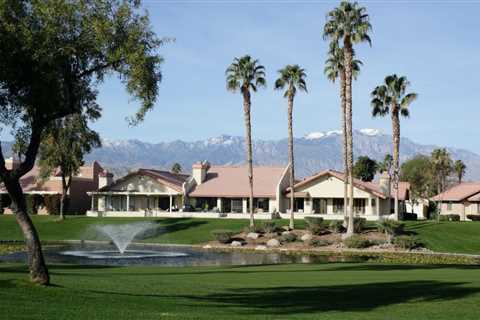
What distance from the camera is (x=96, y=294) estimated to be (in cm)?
2028

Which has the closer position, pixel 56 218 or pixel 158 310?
pixel 158 310

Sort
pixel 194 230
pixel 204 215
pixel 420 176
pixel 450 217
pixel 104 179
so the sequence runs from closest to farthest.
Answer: pixel 194 230, pixel 204 215, pixel 450 217, pixel 104 179, pixel 420 176

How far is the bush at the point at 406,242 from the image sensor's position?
5544cm

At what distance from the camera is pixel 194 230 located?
68438mm

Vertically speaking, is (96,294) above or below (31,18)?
below

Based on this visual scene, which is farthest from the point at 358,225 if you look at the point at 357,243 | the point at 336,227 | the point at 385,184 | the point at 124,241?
the point at 385,184

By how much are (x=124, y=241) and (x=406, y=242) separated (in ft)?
80.9

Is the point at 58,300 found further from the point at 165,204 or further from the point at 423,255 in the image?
the point at 165,204

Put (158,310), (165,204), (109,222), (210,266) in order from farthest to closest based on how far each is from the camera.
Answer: (165,204) < (109,222) < (210,266) < (158,310)

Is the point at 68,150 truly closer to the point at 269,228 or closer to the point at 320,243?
the point at 269,228

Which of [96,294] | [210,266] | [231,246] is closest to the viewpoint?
[96,294]

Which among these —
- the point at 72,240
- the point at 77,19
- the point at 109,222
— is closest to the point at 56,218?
the point at 109,222

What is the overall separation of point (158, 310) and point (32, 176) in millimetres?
82550

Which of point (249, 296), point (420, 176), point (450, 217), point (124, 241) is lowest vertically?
point (124, 241)
